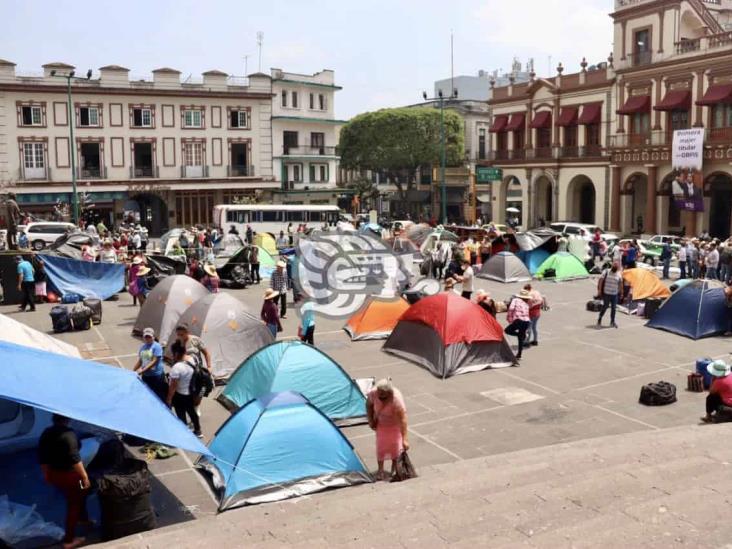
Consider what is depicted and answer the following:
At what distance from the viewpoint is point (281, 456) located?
8625 mm

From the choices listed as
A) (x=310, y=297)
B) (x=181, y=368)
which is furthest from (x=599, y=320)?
(x=181, y=368)

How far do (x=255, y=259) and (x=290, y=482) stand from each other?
17857 mm

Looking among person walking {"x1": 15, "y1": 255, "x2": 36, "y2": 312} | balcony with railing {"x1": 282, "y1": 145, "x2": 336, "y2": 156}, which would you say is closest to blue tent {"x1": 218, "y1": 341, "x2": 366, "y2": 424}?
person walking {"x1": 15, "y1": 255, "x2": 36, "y2": 312}

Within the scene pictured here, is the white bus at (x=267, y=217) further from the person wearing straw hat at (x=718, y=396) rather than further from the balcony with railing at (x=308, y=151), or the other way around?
the person wearing straw hat at (x=718, y=396)

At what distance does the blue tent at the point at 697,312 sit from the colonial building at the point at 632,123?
2316 centimetres

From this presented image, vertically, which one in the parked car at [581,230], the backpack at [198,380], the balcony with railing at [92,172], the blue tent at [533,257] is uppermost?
the balcony with railing at [92,172]

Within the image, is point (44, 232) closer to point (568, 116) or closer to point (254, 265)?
point (254, 265)

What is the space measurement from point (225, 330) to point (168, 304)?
10.1 ft

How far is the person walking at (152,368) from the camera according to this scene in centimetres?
1070

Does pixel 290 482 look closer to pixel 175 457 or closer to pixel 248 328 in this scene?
pixel 175 457

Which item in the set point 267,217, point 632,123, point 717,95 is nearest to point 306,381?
point 717,95

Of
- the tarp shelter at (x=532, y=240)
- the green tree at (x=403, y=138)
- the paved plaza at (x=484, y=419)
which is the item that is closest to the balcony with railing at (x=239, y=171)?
the green tree at (x=403, y=138)

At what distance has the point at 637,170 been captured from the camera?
43406mm

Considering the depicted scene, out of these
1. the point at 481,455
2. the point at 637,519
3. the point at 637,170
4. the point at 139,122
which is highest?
the point at 139,122
